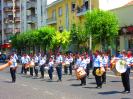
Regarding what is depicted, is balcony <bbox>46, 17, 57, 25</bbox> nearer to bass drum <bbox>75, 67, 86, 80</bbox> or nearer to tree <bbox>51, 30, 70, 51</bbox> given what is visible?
tree <bbox>51, 30, 70, 51</bbox>

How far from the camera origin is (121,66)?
19.6 meters

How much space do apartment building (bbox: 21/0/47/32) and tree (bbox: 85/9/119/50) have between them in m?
29.4

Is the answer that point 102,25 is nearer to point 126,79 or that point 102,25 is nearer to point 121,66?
point 121,66

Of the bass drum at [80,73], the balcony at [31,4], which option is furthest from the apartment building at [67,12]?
the bass drum at [80,73]

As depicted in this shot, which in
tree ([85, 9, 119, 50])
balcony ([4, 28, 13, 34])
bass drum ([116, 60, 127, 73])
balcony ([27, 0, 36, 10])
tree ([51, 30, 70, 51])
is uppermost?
balcony ([27, 0, 36, 10])

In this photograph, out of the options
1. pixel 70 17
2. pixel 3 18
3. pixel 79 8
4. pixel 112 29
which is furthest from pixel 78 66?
pixel 3 18

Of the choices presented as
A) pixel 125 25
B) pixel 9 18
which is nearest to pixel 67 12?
pixel 125 25

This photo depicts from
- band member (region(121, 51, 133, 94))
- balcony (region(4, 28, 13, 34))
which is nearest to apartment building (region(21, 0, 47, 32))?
balcony (region(4, 28, 13, 34))

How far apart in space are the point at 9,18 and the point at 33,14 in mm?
23554

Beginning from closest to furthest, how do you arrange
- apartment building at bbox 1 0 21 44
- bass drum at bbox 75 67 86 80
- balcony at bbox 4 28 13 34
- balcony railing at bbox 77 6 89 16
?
bass drum at bbox 75 67 86 80 < balcony railing at bbox 77 6 89 16 < apartment building at bbox 1 0 21 44 < balcony at bbox 4 28 13 34

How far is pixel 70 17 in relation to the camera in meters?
63.7

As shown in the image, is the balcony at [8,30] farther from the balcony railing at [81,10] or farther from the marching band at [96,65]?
the marching band at [96,65]

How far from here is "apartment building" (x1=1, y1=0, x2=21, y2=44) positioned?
103 metres

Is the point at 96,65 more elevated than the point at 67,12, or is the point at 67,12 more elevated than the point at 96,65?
the point at 67,12
